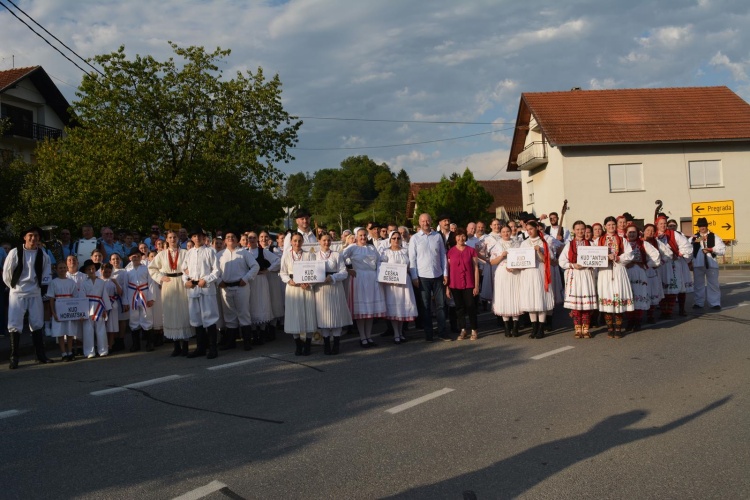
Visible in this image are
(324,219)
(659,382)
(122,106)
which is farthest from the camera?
(324,219)

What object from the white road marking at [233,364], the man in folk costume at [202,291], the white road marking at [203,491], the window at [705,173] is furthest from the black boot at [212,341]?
the window at [705,173]

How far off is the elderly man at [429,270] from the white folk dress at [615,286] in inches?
104

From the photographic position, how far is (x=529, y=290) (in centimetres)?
1117

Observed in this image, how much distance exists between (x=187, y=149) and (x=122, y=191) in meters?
3.74

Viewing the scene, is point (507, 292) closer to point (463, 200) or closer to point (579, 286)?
point (579, 286)

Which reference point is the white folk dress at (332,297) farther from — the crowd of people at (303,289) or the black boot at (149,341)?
the black boot at (149,341)

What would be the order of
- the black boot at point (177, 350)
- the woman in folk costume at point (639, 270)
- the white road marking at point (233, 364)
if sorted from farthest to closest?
the woman in folk costume at point (639, 270) < the black boot at point (177, 350) < the white road marking at point (233, 364)

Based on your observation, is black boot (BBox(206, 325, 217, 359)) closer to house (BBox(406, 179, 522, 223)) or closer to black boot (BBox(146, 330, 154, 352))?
black boot (BBox(146, 330, 154, 352))

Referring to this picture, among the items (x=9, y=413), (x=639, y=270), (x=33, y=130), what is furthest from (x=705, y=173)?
(x=9, y=413)

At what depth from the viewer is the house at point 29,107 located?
115 feet

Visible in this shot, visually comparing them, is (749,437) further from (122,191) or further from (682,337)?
(122,191)

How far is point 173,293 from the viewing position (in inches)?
417

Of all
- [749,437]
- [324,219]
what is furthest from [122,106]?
[324,219]

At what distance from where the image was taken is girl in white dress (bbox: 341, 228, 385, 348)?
1088 centimetres
